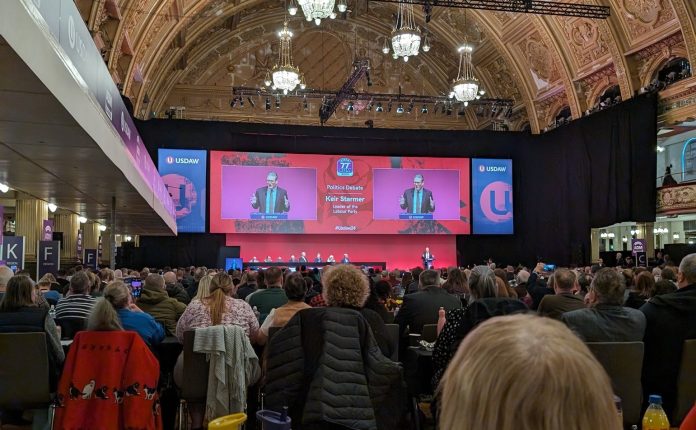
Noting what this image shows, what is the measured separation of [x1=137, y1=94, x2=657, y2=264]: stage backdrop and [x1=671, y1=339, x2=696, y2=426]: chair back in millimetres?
12172

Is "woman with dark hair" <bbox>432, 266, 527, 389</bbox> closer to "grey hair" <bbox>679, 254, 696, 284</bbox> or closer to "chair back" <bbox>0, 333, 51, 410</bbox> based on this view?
"grey hair" <bbox>679, 254, 696, 284</bbox>

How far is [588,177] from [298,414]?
15.4 m

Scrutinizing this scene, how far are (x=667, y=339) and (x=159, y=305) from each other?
12.3 ft

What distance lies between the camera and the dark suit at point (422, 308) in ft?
15.4

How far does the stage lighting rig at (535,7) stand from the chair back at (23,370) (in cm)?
1058

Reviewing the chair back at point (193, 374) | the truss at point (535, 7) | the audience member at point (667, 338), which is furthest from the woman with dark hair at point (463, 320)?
the truss at point (535, 7)

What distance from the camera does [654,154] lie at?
45.7 feet

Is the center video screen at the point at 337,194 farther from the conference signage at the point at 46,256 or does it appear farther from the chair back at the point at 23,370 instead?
the chair back at the point at 23,370

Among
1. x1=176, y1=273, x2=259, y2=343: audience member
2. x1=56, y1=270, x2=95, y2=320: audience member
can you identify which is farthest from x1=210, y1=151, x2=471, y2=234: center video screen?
x1=176, y1=273, x2=259, y2=343: audience member

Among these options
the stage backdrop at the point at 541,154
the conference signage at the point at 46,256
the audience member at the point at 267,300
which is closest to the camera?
Answer: the audience member at the point at 267,300

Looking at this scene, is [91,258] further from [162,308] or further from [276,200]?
[162,308]

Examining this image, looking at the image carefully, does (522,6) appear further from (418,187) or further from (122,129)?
(122,129)

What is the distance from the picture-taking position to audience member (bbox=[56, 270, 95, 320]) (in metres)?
4.39

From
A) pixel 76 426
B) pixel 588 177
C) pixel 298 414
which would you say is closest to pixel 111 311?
pixel 76 426
